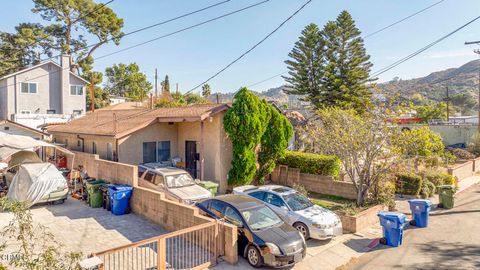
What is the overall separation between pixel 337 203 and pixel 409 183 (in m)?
4.38

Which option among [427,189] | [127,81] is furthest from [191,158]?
[127,81]

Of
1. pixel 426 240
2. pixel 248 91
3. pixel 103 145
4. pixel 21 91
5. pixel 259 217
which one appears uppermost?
pixel 21 91

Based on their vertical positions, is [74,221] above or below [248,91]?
below

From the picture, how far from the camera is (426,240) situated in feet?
33.8

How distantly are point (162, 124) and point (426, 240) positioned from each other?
13458 mm

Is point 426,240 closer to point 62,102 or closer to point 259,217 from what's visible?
→ point 259,217

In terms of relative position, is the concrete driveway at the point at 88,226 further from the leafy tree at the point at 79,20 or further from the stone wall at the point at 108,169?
the leafy tree at the point at 79,20

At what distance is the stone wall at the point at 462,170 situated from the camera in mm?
19406

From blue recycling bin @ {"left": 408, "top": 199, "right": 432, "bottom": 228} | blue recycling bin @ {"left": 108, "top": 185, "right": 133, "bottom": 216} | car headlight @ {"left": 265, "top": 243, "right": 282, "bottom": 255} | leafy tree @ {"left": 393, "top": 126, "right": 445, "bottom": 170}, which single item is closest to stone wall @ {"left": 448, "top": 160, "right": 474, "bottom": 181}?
leafy tree @ {"left": 393, "top": 126, "right": 445, "bottom": 170}

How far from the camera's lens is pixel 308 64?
32.8 metres

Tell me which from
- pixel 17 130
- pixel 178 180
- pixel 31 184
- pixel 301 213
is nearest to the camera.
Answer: pixel 301 213

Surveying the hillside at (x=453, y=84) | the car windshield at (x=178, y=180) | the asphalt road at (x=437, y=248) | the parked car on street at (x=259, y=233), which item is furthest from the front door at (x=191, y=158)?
the hillside at (x=453, y=84)

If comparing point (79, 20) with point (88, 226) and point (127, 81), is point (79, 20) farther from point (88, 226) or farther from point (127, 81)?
point (88, 226)

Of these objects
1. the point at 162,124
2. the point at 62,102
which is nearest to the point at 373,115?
the point at 162,124
